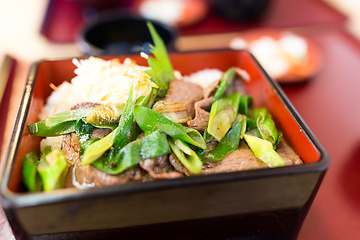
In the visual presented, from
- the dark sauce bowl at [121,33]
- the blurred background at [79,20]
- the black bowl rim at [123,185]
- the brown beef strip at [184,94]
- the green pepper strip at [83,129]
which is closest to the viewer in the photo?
the black bowl rim at [123,185]

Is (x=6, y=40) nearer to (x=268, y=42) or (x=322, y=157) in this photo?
(x=268, y=42)

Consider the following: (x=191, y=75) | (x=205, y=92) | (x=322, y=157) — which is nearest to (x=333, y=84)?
(x=191, y=75)

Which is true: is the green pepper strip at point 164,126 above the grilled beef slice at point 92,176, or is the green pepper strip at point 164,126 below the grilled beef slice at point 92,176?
above

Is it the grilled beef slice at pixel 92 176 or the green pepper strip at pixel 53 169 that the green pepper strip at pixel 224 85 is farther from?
the green pepper strip at pixel 53 169

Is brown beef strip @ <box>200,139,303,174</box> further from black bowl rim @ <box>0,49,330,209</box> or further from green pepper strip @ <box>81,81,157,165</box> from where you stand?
green pepper strip @ <box>81,81,157,165</box>

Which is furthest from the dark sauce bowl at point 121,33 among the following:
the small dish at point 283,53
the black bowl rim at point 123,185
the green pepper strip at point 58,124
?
the black bowl rim at point 123,185

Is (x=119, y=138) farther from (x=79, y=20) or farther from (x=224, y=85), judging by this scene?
(x=79, y=20)
